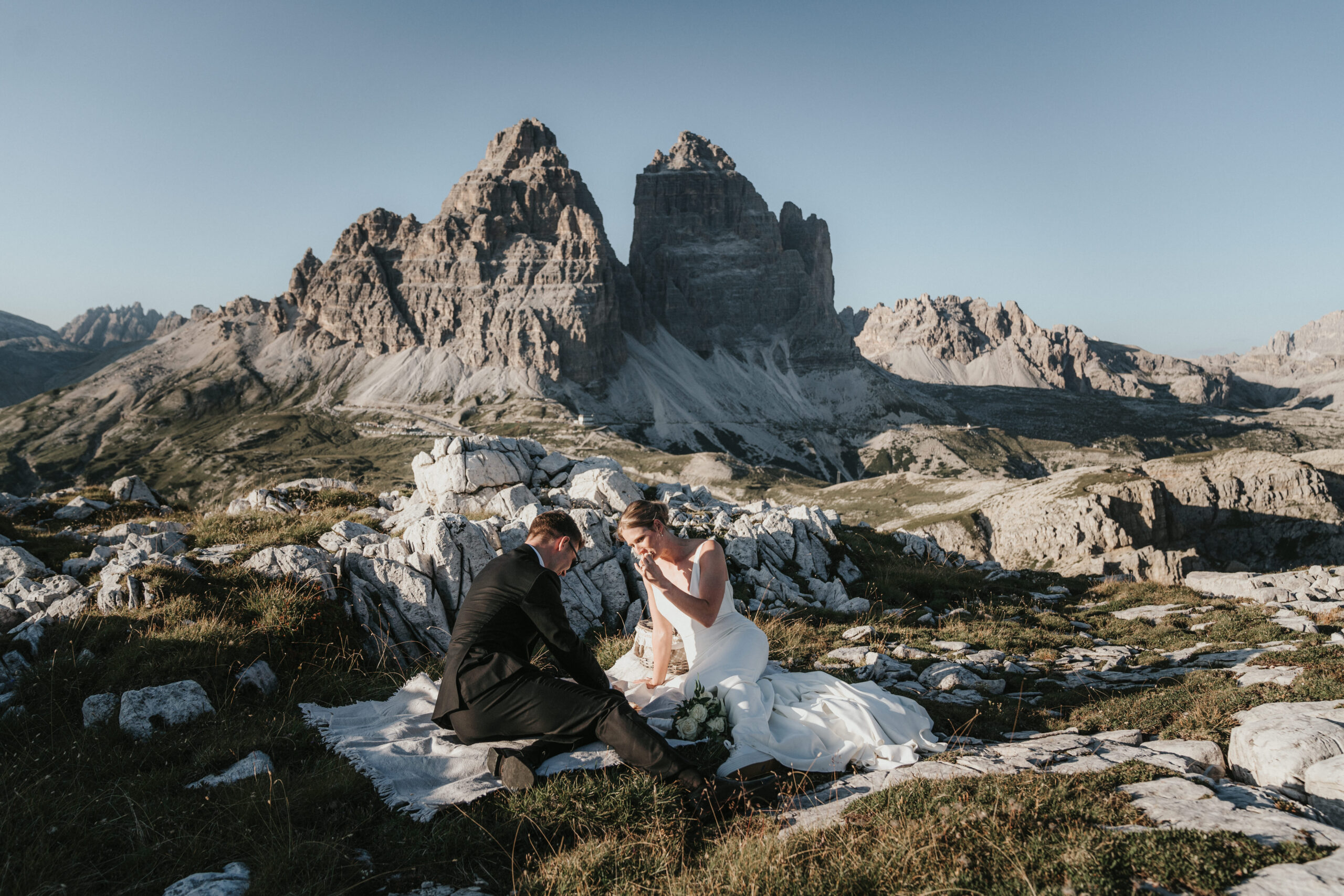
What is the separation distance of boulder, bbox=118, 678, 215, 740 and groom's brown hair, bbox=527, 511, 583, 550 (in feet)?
17.6

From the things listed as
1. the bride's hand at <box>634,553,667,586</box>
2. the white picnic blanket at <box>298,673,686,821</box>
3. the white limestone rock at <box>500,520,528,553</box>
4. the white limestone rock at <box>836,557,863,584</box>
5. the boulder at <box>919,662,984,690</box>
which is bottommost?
the white limestone rock at <box>836,557,863,584</box>

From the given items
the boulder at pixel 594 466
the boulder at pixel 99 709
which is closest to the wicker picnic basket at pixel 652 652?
the boulder at pixel 99 709

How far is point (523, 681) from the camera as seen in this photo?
24.7ft

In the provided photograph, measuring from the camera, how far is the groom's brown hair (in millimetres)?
8172

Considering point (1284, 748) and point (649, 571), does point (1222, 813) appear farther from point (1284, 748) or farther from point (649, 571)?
point (649, 571)

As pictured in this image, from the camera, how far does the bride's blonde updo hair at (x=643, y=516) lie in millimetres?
9062

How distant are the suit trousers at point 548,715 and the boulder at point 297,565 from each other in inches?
257

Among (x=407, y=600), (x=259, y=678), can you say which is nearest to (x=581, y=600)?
(x=407, y=600)

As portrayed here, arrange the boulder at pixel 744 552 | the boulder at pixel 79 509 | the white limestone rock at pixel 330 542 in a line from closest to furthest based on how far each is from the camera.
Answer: the white limestone rock at pixel 330 542
the boulder at pixel 744 552
the boulder at pixel 79 509

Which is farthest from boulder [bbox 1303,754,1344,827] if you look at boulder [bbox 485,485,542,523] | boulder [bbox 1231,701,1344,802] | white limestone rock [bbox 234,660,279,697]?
boulder [bbox 485,485,542,523]

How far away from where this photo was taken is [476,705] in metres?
7.57

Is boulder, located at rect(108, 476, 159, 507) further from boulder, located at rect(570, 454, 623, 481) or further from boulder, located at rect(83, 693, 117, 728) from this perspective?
boulder, located at rect(83, 693, 117, 728)

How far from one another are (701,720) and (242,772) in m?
5.39

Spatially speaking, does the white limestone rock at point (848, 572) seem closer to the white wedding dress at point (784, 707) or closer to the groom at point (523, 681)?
the white wedding dress at point (784, 707)
